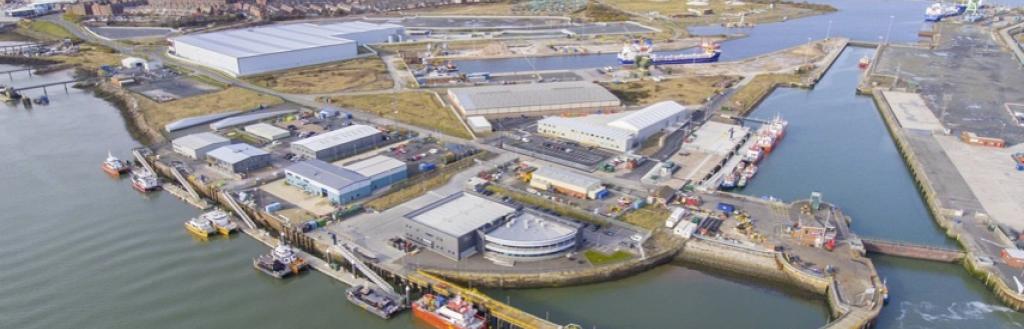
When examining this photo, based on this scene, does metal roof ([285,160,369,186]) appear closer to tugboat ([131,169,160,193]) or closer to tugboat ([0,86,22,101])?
tugboat ([131,169,160,193])

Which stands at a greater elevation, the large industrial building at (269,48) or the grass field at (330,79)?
the large industrial building at (269,48)

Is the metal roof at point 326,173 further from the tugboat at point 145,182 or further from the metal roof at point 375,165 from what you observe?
the tugboat at point 145,182

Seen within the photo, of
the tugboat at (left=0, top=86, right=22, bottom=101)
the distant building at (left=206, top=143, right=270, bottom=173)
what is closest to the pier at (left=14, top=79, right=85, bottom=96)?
the tugboat at (left=0, top=86, right=22, bottom=101)

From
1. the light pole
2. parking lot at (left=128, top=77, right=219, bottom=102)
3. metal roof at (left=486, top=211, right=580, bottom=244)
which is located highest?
the light pole

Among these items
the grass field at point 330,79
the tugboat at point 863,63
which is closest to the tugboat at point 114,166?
the grass field at point 330,79

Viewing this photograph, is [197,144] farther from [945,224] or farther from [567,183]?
[945,224]

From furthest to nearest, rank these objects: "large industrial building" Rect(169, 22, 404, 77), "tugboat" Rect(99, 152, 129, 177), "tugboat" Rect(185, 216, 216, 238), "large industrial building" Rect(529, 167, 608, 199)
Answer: "large industrial building" Rect(169, 22, 404, 77)
"tugboat" Rect(99, 152, 129, 177)
"large industrial building" Rect(529, 167, 608, 199)
"tugboat" Rect(185, 216, 216, 238)
